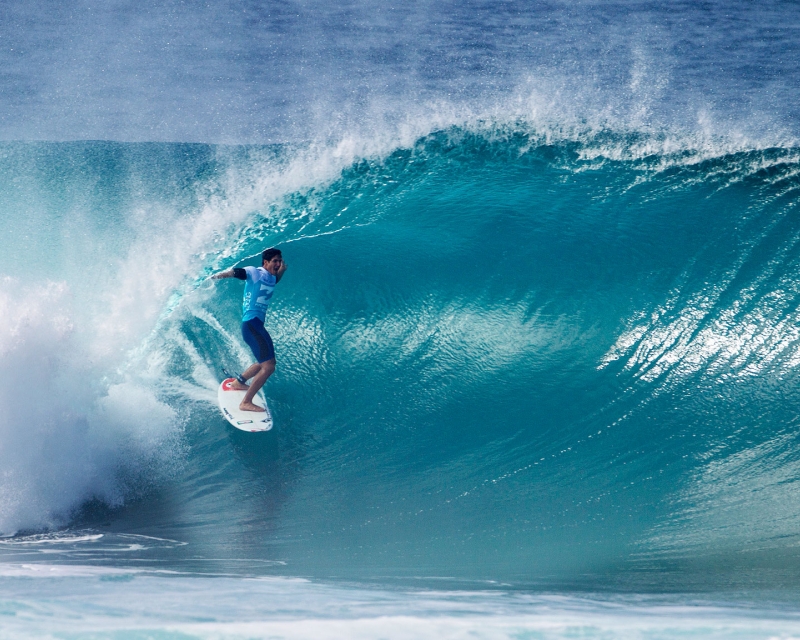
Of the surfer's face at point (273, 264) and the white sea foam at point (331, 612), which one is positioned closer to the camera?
the white sea foam at point (331, 612)

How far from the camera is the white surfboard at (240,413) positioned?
18.5 ft

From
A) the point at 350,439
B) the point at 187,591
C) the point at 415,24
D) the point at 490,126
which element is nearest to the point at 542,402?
the point at 350,439

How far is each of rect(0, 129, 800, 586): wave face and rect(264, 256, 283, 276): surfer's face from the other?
1141 mm

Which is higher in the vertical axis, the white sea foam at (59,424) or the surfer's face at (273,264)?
the surfer's face at (273,264)

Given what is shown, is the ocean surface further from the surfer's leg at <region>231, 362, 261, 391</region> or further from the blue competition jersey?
the blue competition jersey

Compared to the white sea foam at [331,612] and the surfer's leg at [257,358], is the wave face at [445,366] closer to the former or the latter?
the surfer's leg at [257,358]

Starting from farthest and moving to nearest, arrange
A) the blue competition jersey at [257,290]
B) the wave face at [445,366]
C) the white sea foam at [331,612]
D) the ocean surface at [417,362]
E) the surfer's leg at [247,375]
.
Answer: the surfer's leg at [247,375]
the blue competition jersey at [257,290]
the wave face at [445,366]
the ocean surface at [417,362]
the white sea foam at [331,612]

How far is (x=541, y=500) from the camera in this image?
5.02 m

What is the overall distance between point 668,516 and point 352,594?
A: 7.33ft

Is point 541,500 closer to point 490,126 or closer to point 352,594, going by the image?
point 352,594

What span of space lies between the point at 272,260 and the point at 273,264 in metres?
0.03

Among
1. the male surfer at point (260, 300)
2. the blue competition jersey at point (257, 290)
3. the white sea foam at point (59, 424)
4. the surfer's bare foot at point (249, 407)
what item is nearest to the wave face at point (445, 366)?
the white sea foam at point (59, 424)

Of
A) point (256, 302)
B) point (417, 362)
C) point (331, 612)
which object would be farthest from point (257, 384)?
point (331, 612)

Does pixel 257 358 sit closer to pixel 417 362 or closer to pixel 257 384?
pixel 257 384
